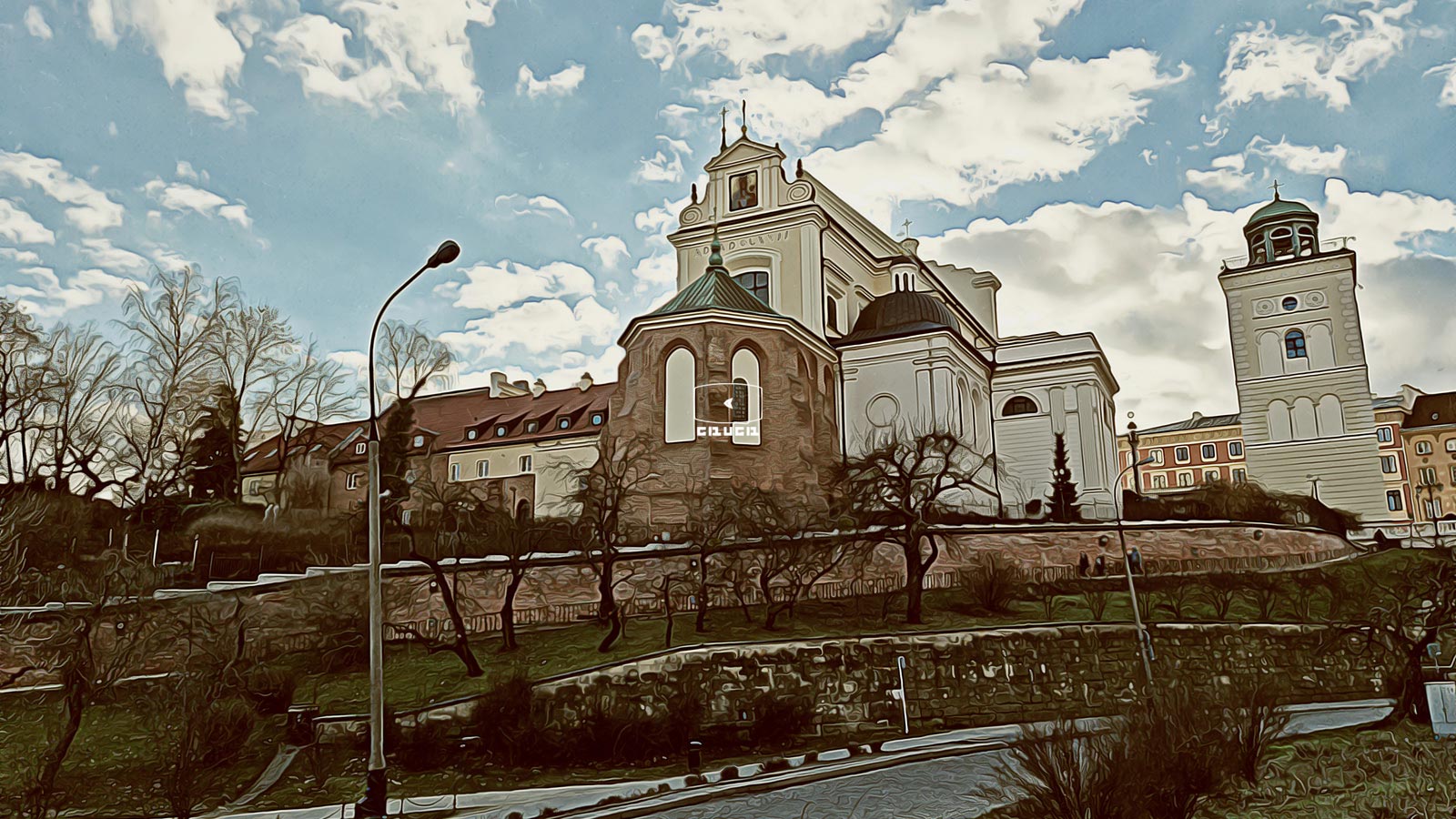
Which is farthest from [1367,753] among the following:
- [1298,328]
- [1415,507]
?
[1415,507]

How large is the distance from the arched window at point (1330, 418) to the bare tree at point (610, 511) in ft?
109

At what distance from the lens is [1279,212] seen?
174 ft

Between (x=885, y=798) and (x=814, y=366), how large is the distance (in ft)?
89.5

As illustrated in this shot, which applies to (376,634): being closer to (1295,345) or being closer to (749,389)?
(749,389)

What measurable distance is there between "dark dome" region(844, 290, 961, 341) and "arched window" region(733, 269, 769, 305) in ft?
13.2

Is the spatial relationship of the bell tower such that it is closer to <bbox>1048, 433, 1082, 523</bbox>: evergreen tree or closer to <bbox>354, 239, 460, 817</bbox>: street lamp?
<bbox>1048, 433, 1082, 523</bbox>: evergreen tree

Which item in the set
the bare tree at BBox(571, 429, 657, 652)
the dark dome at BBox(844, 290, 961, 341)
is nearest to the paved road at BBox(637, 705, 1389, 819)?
the bare tree at BBox(571, 429, 657, 652)

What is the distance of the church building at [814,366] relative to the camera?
36531 millimetres

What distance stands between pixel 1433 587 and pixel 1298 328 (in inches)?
1380

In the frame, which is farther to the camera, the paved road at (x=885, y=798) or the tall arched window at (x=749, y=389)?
the tall arched window at (x=749, y=389)

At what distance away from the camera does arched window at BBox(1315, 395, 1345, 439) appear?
48.7 m

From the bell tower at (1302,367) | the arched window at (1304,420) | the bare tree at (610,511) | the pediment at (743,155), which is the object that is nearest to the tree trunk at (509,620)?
the bare tree at (610,511)

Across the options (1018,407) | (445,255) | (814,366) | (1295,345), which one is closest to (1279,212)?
(1295,345)

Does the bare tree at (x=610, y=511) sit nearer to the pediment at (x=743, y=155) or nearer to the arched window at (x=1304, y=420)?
the pediment at (x=743, y=155)
